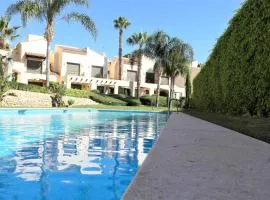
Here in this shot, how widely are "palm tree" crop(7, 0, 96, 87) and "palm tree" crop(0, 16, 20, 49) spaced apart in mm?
4505

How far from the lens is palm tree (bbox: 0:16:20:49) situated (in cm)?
3550

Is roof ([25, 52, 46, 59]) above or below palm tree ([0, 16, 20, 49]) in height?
below

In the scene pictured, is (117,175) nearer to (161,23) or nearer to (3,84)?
(3,84)

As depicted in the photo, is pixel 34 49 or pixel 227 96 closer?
pixel 227 96

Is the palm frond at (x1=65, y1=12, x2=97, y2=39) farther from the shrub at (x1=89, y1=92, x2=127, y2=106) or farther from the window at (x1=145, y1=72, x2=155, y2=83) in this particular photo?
the window at (x1=145, y1=72, x2=155, y2=83)

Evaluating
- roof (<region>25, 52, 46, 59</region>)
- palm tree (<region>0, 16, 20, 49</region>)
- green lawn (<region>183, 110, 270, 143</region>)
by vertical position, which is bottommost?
green lawn (<region>183, 110, 270, 143</region>)

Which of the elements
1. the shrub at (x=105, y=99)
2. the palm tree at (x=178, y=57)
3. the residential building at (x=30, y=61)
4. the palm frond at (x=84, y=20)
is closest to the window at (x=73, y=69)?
the residential building at (x=30, y=61)

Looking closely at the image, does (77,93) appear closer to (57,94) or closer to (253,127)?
(57,94)

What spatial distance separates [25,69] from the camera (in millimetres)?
45562

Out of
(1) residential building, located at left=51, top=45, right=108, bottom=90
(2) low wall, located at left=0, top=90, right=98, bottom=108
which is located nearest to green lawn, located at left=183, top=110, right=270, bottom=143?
(2) low wall, located at left=0, top=90, right=98, bottom=108

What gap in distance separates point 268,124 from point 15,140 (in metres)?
5.68

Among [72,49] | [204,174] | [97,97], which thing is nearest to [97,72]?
[72,49]

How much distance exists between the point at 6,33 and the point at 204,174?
36.5 metres

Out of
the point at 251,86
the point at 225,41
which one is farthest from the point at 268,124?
the point at 225,41
